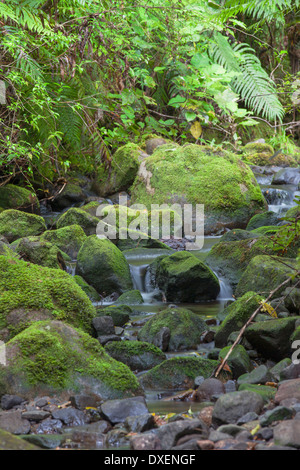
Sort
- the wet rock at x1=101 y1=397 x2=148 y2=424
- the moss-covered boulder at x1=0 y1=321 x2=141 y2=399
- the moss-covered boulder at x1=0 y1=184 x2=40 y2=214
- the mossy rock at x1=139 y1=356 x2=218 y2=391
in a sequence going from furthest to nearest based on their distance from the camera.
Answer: the moss-covered boulder at x1=0 y1=184 x2=40 y2=214, the mossy rock at x1=139 y1=356 x2=218 y2=391, the moss-covered boulder at x1=0 y1=321 x2=141 y2=399, the wet rock at x1=101 y1=397 x2=148 y2=424

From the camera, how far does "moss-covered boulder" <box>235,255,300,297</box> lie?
3727mm

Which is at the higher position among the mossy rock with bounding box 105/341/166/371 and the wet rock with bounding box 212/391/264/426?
the wet rock with bounding box 212/391/264/426

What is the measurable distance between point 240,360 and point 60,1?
18.1 feet

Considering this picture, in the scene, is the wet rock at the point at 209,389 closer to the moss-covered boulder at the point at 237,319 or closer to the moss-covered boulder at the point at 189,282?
the moss-covered boulder at the point at 237,319

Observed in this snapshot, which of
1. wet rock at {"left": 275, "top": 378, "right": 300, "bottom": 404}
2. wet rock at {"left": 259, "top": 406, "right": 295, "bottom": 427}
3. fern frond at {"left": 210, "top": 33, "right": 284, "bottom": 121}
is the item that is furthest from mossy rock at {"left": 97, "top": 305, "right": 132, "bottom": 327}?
fern frond at {"left": 210, "top": 33, "right": 284, "bottom": 121}

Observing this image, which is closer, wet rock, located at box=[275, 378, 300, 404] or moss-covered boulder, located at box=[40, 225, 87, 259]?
wet rock, located at box=[275, 378, 300, 404]

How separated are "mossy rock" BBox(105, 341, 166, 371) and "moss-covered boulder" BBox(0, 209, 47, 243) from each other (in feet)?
10.9

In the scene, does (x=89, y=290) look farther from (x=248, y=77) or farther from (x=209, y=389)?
(x=248, y=77)

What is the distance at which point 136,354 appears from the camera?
116 inches

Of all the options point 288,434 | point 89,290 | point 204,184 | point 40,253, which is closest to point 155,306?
point 89,290

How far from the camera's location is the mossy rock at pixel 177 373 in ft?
8.73

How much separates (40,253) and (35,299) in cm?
155

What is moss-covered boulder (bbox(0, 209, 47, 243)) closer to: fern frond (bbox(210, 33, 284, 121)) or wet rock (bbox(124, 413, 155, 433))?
wet rock (bbox(124, 413, 155, 433))

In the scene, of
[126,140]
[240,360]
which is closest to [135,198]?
[126,140]
